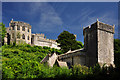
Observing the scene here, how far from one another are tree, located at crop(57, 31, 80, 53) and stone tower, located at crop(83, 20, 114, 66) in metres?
13.4

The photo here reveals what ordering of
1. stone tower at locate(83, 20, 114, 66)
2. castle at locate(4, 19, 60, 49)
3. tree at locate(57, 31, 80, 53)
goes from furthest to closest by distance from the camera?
castle at locate(4, 19, 60, 49) → tree at locate(57, 31, 80, 53) → stone tower at locate(83, 20, 114, 66)

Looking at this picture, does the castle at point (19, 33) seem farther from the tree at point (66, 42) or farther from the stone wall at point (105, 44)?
the stone wall at point (105, 44)

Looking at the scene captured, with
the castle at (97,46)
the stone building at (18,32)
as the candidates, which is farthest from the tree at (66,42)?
the castle at (97,46)

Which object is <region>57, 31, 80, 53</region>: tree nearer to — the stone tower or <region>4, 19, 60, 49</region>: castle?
<region>4, 19, 60, 49</region>: castle

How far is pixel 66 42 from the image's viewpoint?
100ft

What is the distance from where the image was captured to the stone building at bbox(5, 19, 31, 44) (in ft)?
106

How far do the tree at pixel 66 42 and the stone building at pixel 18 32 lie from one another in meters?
11.0

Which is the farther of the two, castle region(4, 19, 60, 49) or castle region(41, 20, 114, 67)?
castle region(4, 19, 60, 49)

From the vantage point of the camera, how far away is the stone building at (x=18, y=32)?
32406 mm

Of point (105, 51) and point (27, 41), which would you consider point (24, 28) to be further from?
point (105, 51)

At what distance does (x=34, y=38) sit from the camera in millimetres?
36250

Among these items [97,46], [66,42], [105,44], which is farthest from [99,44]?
[66,42]

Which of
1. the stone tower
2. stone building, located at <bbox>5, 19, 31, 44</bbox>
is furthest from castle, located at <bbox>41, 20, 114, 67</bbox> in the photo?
stone building, located at <bbox>5, 19, 31, 44</bbox>

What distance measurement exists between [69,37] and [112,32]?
657 inches
